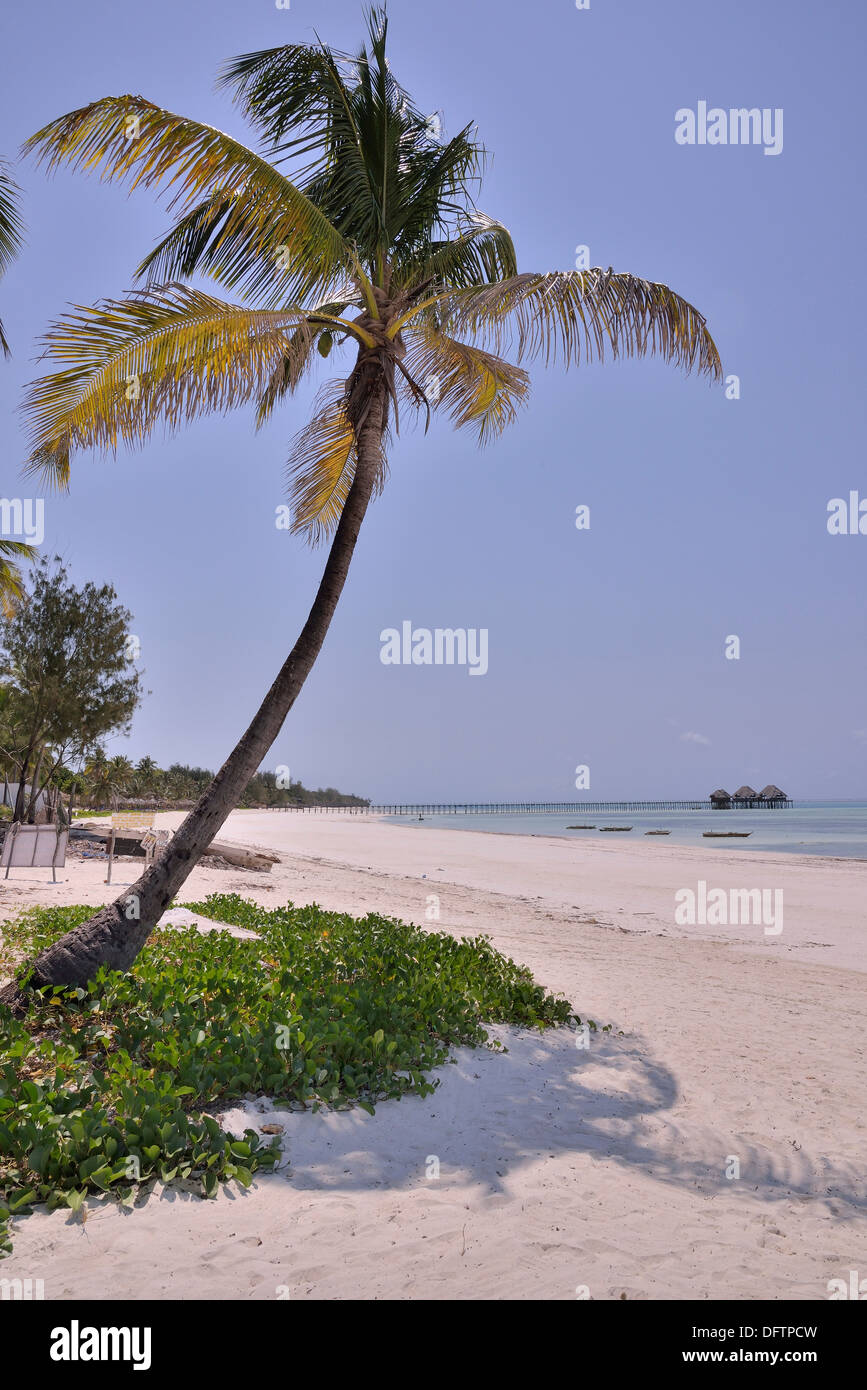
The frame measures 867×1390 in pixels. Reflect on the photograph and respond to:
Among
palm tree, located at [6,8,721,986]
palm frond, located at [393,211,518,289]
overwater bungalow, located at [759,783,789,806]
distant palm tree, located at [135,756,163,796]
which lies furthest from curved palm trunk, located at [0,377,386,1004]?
overwater bungalow, located at [759,783,789,806]

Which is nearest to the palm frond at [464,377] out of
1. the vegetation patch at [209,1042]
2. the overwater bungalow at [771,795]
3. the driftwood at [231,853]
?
the vegetation patch at [209,1042]

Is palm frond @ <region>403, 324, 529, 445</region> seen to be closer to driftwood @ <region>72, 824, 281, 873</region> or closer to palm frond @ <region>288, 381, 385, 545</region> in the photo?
palm frond @ <region>288, 381, 385, 545</region>

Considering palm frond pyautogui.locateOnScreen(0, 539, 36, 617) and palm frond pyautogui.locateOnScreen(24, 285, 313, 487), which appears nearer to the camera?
palm frond pyautogui.locateOnScreen(24, 285, 313, 487)

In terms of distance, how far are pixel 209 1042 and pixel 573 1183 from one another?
2289 mm

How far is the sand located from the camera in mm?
3156

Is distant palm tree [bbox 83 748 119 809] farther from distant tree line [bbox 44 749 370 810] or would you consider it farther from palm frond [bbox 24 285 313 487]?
palm frond [bbox 24 285 313 487]

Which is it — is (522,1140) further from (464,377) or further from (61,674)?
(61,674)

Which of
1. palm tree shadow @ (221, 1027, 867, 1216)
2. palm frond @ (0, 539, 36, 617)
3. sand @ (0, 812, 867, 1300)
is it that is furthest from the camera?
palm frond @ (0, 539, 36, 617)

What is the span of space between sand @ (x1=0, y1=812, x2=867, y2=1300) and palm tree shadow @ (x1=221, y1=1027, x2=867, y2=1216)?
0.02m

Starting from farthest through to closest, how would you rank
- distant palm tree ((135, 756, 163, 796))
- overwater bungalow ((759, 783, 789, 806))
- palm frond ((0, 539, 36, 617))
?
overwater bungalow ((759, 783, 789, 806)), distant palm tree ((135, 756, 163, 796)), palm frond ((0, 539, 36, 617))

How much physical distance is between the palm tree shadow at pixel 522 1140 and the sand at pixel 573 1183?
0.05 ft

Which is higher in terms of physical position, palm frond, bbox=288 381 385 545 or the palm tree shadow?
palm frond, bbox=288 381 385 545

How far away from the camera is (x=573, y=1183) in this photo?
4.13 metres
